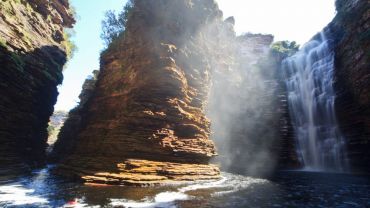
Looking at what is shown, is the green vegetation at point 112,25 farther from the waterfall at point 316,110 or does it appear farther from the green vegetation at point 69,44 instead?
the waterfall at point 316,110

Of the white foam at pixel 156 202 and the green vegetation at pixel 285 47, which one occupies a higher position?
the green vegetation at pixel 285 47

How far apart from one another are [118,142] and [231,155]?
893 inches

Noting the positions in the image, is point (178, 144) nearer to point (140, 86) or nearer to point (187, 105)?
point (187, 105)

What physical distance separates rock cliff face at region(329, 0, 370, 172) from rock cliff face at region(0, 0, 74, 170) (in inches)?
1104

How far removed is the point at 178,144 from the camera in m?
18.9

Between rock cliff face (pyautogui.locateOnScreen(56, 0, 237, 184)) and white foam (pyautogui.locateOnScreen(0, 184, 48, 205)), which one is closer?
white foam (pyautogui.locateOnScreen(0, 184, 48, 205))

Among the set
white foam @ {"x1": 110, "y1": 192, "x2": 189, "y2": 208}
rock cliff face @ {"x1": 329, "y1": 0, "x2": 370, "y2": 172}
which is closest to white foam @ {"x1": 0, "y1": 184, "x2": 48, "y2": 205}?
white foam @ {"x1": 110, "y1": 192, "x2": 189, "y2": 208}

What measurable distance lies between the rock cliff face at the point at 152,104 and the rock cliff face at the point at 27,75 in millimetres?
3663

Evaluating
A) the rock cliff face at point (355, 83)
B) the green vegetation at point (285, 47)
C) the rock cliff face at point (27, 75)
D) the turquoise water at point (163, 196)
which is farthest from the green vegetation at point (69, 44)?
the green vegetation at point (285, 47)

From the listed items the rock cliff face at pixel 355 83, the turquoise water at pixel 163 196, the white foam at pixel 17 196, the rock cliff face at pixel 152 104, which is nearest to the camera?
the white foam at pixel 17 196

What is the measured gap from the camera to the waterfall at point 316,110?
97.4 feet

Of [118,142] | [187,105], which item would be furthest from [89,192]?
[187,105]

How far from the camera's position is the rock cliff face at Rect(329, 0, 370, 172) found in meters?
25.1

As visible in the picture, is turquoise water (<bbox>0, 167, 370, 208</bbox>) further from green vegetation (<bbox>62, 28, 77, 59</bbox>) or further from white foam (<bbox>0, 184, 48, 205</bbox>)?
green vegetation (<bbox>62, 28, 77, 59</bbox>)
